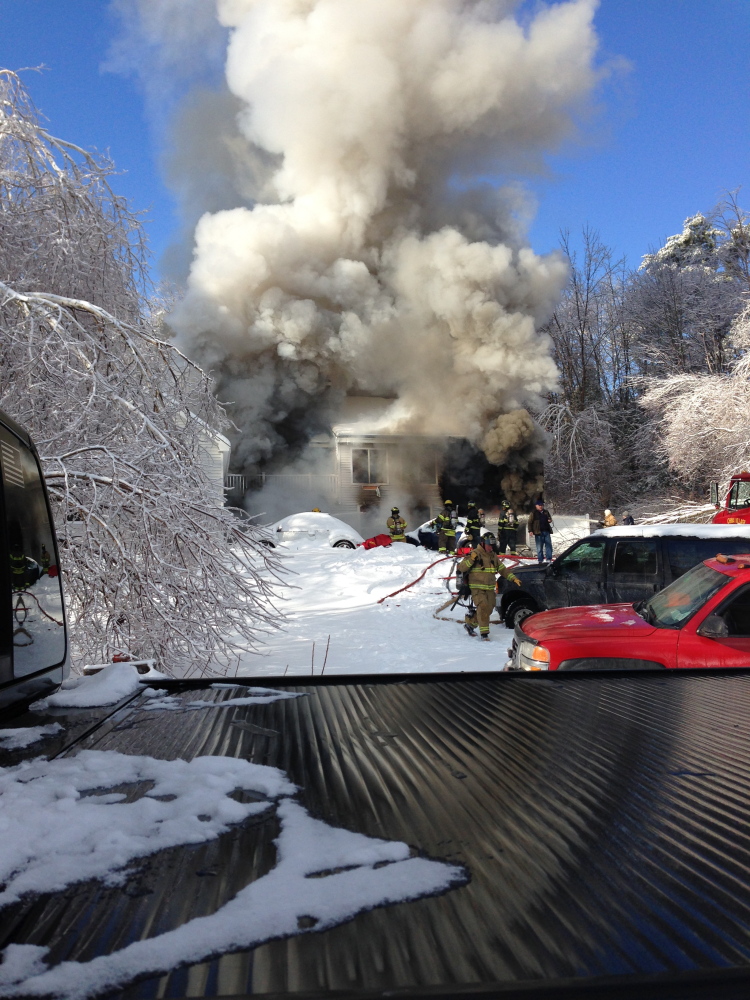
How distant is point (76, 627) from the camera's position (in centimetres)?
560

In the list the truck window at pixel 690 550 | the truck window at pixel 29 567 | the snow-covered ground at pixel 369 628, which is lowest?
the snow-covered ground at pixel 369 628

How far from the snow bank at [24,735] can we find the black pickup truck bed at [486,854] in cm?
6

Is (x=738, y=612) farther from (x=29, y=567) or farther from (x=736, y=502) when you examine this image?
(x=736, y=502)

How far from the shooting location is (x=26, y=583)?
238 cm

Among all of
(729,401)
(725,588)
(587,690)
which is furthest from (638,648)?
(729,401)

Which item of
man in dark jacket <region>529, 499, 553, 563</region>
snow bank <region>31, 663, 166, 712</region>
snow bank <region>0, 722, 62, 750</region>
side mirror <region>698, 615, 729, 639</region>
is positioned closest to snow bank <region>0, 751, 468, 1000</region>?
snow bank <region>0, 722, 62, 750</region>

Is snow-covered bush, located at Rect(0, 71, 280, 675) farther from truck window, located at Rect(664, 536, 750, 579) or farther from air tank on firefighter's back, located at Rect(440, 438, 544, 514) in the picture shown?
air tank on firefighter's back, located at Rect(440, 438, 544, 514)

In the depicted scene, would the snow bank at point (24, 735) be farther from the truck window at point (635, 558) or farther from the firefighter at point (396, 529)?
the firefighter at point (396, 529)

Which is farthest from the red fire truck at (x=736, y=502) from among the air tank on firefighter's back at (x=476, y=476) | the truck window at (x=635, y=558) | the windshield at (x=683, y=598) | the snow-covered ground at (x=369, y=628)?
the windshield at (x=683, y=598)

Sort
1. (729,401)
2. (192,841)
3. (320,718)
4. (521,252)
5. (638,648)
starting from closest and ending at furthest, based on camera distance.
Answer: (192,841) < (320,718) < (638,648) < (729,401) < (521,252)

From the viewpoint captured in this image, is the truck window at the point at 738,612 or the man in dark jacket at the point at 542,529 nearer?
the truck window at the point at 738,612

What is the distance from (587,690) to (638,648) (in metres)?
2.09

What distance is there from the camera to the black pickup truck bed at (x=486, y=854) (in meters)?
0.83

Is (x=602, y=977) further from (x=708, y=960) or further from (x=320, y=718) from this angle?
(x=320, y=718)
